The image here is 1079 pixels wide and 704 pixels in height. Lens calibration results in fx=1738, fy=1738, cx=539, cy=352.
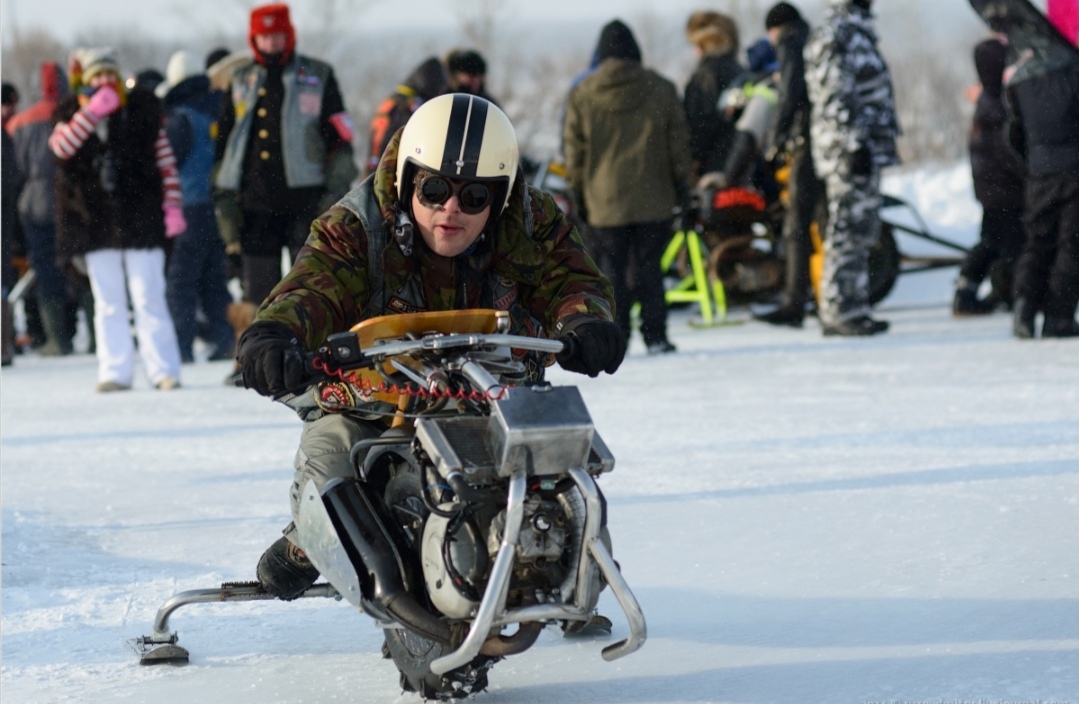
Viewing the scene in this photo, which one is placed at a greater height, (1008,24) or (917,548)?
(1008,24)

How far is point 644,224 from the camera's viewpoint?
34.8 ft

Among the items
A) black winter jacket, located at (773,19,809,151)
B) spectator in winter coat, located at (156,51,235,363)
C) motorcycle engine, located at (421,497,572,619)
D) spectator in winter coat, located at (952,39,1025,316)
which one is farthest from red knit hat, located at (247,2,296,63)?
motorcycle engine, located at (421,497,572,619)

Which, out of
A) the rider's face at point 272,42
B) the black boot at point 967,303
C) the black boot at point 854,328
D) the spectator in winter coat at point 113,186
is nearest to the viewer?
the rider's face at point 272,42

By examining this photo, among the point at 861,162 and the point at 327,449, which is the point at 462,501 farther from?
the point at 861,162

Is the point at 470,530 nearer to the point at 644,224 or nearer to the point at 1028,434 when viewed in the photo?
the point at 1028,434

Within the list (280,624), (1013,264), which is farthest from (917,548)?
(1013,264)

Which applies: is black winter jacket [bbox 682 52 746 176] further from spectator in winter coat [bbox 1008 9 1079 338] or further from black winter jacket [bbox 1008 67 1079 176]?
black winter jacket [bbox 1008 67 1079 176]

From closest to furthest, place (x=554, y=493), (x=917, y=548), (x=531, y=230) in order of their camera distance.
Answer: (x=554, y=493)
(x=531, y=230)
(x=917, y=548)

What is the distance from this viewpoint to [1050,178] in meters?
10.3

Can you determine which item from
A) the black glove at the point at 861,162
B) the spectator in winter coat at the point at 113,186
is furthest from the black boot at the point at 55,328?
the black glove at the point at 861,162

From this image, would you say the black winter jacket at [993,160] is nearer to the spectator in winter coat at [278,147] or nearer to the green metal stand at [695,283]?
the green metal stand at [695,283]

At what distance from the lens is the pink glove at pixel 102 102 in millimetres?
9414

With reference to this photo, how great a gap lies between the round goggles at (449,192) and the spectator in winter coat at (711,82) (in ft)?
31.6

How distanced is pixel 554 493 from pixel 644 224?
750cm
